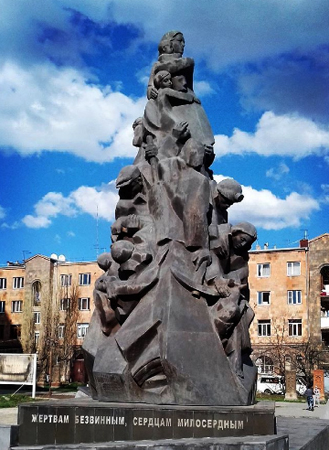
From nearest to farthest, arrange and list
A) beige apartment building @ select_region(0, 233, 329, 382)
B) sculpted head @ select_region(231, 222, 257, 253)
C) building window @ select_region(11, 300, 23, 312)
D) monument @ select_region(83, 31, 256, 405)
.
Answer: monument @ select_region(83, 31, 256, 405), sculpted head @ select_region(231, 222, 257, 253), beige apartment building @ select_region(0, 233, 329, 382), building window @ select_region(11, 300, 23, 312)

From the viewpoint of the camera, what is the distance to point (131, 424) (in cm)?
778

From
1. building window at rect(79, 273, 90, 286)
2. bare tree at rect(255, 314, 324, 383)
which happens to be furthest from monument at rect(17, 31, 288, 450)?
building window at rect(79, 273, 90, 286)

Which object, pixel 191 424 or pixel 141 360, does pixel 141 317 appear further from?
pixel 191 424

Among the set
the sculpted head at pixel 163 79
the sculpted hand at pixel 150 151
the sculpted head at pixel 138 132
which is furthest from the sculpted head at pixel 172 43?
the sculpted hand at pixel 150 151

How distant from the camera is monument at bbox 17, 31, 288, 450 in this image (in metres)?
7.72

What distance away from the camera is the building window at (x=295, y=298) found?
43719mm

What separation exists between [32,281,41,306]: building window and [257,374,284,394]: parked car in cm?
2044

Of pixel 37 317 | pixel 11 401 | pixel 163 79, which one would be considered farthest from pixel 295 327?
pixel 163 79

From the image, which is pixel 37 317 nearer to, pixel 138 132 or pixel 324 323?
pixel 324 323

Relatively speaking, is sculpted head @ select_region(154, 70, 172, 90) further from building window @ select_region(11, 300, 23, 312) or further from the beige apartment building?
building window @ select_region(11, 300, 23, 312)

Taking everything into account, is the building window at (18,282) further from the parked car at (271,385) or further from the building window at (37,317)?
the parked car at (271,385)

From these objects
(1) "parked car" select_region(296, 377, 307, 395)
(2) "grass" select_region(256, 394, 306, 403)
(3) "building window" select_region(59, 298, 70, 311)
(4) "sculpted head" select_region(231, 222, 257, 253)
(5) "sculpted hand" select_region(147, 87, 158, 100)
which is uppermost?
(5) "sculpted hand" select_region(147, 87, 158, 100)

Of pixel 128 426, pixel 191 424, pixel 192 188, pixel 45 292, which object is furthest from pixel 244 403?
pixel 45 292

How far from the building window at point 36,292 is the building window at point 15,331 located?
3050mm
